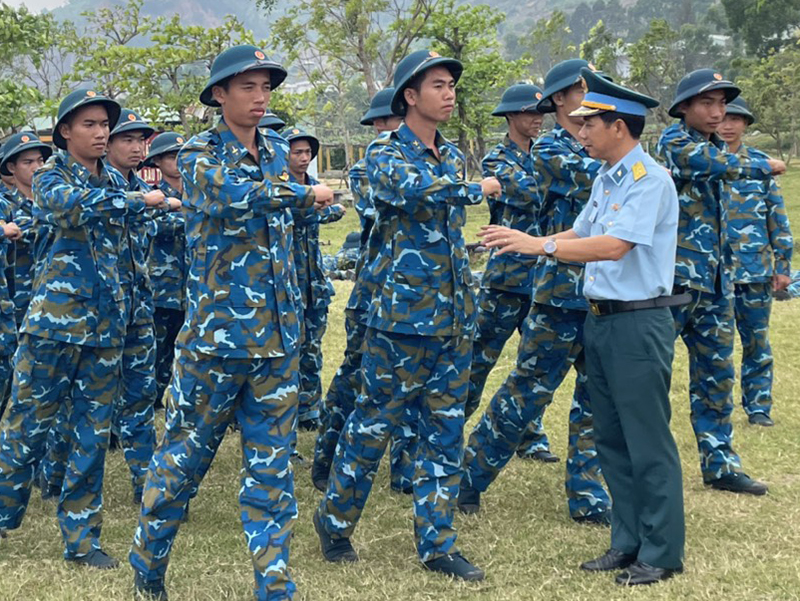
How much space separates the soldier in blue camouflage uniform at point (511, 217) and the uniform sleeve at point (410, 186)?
127 centimetres

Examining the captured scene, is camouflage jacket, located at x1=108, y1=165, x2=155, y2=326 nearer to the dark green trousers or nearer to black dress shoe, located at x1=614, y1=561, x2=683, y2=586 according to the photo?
the dark green trousers

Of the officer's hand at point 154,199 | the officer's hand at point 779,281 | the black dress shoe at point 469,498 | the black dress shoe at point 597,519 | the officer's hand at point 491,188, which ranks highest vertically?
the officer's hand at point 154,199

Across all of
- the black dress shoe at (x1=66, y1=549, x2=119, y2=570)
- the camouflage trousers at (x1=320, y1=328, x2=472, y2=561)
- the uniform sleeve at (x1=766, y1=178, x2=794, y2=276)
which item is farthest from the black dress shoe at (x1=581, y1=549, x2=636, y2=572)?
the uniform sleeve at (x1=766, y1=178, x2=794, y2=276)

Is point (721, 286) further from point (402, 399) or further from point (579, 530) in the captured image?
point (402, 399)

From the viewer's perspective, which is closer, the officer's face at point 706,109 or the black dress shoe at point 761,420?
the officer's face at point 706,109

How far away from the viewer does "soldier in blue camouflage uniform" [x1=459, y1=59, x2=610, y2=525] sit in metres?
4.93

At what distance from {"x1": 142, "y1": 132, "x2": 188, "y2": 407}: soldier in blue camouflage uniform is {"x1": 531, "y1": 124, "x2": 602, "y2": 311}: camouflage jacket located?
2.77 meters

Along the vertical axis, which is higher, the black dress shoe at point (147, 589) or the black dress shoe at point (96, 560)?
the black dress shoe at point (147, 589)

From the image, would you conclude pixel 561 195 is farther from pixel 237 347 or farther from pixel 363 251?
pixel 237 347

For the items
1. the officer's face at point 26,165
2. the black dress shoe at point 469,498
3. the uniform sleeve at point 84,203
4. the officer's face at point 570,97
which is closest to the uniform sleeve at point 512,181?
the officer's face at point 570,97

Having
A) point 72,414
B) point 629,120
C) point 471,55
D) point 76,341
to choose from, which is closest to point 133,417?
point 72,414

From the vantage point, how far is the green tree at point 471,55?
25.6 m

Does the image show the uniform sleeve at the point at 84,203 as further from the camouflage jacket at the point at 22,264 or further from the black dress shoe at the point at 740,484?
the black dress shoe at the point at 740,484

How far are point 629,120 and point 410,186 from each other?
99cm
